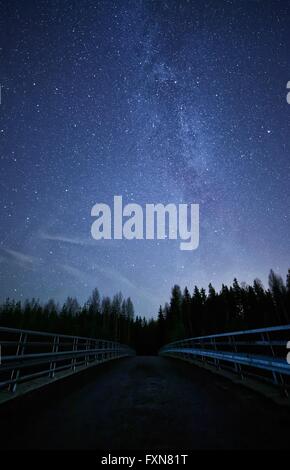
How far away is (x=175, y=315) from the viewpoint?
70812 millimetres

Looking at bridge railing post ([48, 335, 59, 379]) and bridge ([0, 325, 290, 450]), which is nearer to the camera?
bridge ([0, 325, 290, 450])

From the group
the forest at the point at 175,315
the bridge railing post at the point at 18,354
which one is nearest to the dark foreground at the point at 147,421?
the bridge railing post at the point at 18,354

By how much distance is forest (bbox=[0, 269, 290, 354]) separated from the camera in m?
47.8

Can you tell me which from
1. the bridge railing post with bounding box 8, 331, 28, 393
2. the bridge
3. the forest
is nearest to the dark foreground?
the bridge

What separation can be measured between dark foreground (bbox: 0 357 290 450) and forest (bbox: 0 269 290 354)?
42.9 meters

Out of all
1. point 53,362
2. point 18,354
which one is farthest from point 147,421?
point 53,362

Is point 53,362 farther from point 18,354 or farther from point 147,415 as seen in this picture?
point 147,415

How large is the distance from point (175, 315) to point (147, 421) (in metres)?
71.0

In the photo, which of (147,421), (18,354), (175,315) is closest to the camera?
(147,421)

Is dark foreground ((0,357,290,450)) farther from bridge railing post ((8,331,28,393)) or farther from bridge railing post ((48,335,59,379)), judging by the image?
bridge railing post ((48,335,59,379))

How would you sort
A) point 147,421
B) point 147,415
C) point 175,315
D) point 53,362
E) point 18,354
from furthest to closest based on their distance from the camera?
point 175,315, point 53,362, point 18,354, point 147,415, point 147,421

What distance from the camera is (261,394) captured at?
491cm
